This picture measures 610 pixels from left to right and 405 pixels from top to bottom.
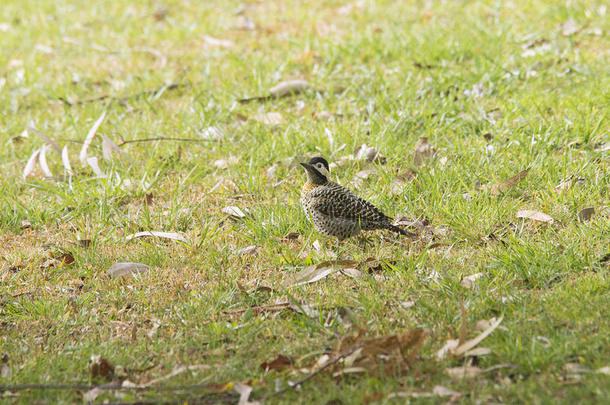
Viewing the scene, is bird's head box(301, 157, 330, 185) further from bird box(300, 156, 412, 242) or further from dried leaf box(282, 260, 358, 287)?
dried leaf box(282, 260, 358, 287)

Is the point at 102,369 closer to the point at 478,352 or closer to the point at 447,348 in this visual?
the point at 447,348

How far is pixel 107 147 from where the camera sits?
6914 millimetres

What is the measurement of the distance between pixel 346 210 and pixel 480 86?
9.85ft

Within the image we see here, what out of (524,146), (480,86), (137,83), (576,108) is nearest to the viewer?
(524,146)

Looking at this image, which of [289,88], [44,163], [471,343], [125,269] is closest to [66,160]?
[44,163]

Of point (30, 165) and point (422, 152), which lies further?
point (30, 165)

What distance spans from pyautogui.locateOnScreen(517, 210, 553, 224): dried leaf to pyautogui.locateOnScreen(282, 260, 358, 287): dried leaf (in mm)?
1312

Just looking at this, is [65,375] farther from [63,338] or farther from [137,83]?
[137,83]

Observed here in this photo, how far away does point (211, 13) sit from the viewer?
431 inches

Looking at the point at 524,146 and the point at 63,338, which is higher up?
the point at 524,146

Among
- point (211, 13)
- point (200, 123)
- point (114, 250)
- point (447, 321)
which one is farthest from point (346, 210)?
point (211, 13)

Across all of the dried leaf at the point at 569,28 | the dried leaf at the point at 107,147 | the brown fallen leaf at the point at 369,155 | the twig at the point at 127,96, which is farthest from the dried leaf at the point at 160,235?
the dried leaf at the point at 569,28

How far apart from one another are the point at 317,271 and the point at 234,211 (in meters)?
1.30

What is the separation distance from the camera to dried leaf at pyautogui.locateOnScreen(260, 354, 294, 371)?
3832 mm
